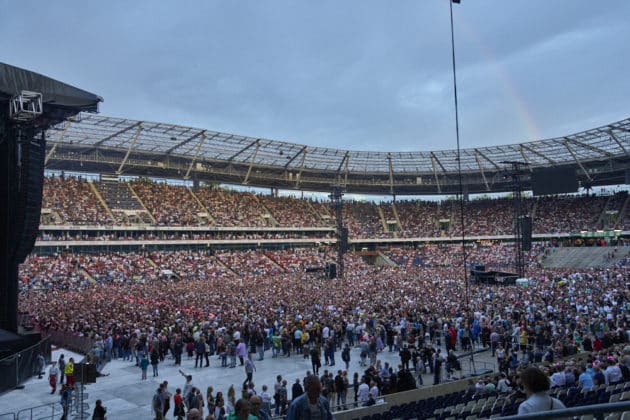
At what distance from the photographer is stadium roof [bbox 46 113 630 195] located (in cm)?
4422

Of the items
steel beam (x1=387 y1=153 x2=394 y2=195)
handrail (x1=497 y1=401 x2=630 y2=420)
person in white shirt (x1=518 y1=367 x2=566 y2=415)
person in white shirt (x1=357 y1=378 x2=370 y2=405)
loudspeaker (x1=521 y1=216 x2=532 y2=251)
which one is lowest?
person in white shirt (x1=357 y1=378 x2=370 y2=405)

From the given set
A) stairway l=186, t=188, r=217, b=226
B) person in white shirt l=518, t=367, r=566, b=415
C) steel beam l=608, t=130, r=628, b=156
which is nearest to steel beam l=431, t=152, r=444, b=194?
steel beam l=608, t=130, r=628, b=156

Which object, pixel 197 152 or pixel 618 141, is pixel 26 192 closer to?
pixel 197 152

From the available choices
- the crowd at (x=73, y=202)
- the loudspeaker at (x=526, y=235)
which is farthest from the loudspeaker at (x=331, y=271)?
the crowd at (x=73, y=202)

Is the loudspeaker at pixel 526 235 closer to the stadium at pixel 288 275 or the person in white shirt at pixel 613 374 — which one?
A: the stadium at pixel 288 275

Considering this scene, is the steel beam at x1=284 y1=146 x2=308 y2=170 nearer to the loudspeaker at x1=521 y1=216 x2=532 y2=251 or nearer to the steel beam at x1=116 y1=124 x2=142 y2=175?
the steel beam at x1=116 y1=124 x2=142 y2=175

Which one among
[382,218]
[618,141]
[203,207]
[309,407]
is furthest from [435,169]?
[309,407]

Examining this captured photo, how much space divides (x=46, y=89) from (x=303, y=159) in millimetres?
42376

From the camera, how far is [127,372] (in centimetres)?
1484

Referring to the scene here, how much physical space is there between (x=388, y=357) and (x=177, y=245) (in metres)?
32.1

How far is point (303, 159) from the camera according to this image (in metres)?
56.3

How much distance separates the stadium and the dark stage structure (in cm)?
6

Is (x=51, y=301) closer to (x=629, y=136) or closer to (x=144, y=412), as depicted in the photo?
(x=144, y=412)

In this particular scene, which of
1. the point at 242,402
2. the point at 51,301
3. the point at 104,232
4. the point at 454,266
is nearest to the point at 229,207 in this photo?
the point at 104,232
